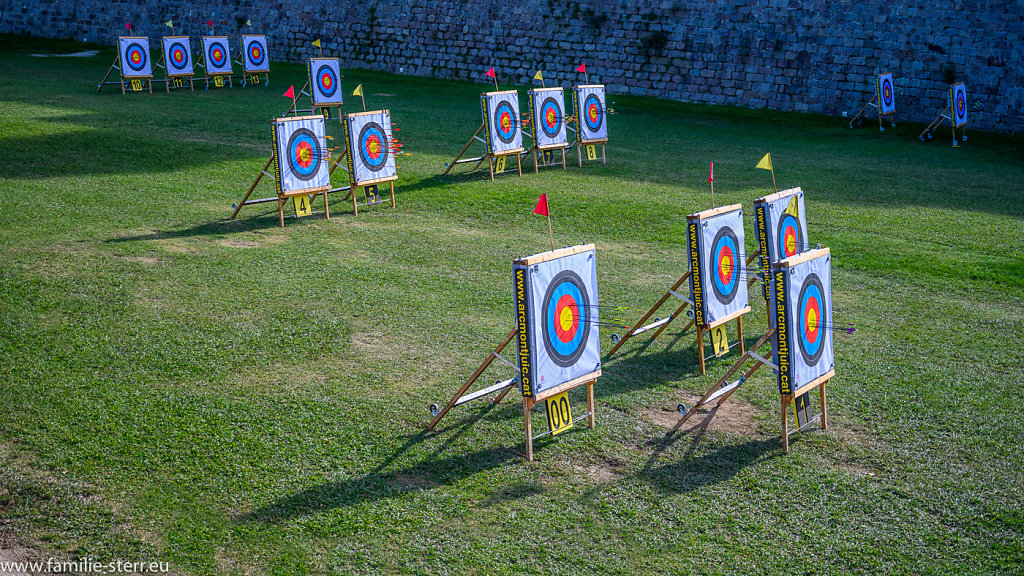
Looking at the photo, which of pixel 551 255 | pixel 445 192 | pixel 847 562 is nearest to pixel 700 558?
pixel 847 562

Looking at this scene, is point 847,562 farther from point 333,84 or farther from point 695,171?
point 333,84

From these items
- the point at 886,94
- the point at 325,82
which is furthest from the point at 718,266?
the point at 886,94

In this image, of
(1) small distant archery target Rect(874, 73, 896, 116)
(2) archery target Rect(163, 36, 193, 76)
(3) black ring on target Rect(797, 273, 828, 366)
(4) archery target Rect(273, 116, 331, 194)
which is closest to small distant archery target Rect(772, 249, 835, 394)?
(3) black ring on target Rect(797, 273, 828, 366)

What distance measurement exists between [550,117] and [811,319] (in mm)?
8600

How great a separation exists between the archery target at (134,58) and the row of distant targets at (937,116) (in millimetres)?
15367

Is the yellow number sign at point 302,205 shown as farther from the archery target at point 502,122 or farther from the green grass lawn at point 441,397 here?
the archery target at point 502,122

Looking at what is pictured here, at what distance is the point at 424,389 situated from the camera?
5766 mm

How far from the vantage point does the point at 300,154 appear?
386 inches

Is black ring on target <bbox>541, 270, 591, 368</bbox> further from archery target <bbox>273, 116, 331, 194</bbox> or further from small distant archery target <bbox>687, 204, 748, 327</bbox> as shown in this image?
archery target <bbox>273, 116, 331, 194</bbox>

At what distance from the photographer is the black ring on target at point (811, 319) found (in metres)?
5.11

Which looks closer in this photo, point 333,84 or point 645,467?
point 645,467

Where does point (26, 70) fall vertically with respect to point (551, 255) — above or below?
above

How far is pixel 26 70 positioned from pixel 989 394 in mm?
21820
